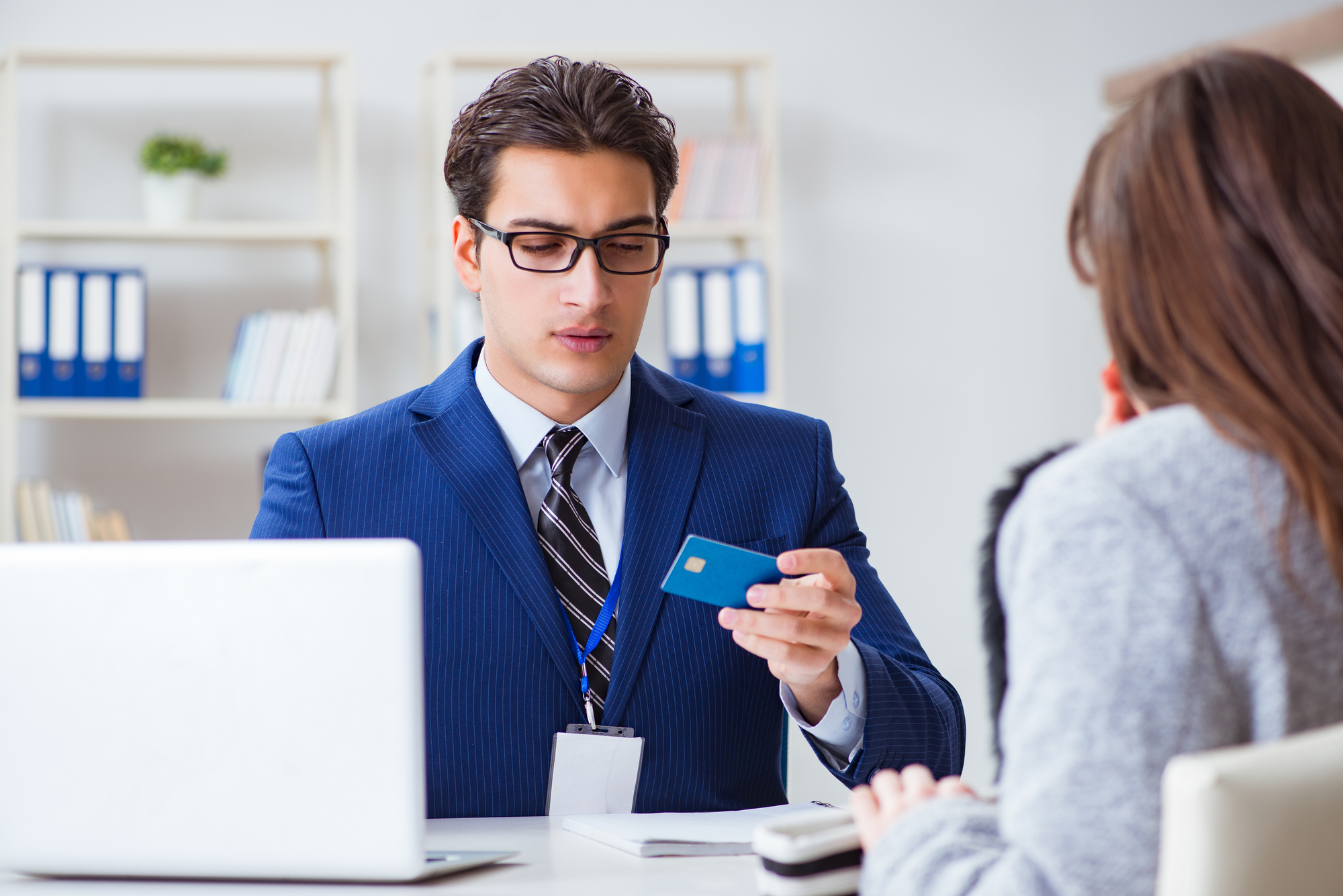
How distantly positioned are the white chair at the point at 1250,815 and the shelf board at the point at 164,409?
2.84 m

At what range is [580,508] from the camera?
1648 millimetres

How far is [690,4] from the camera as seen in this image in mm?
3795

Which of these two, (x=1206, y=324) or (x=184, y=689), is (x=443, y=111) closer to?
(x=184, y=689)

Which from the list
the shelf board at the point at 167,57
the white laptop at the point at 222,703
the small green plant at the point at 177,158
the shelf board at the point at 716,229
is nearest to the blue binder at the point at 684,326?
the shelf board at the point at 716,229

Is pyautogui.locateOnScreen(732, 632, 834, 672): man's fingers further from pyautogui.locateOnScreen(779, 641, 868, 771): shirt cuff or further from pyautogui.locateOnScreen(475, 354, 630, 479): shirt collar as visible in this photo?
pyautogui.locateOnScreen(475, 354, 630, 479): shirt collar

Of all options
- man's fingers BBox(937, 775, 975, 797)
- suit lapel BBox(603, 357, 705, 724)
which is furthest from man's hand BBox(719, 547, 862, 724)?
man's fingers BBox(937, 775, 975, 797)

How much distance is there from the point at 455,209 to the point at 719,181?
0.75 metres

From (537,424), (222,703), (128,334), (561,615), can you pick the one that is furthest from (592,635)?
(128,334)

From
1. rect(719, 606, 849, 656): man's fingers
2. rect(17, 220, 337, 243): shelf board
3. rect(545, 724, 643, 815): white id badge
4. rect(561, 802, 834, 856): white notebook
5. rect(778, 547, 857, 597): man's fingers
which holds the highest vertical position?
rect(17, 220, 337, 243): shelf board

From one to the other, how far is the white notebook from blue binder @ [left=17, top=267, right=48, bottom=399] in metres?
2.51

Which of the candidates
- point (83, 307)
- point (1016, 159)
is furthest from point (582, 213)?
point (1016, 159)

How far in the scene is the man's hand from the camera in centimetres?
125

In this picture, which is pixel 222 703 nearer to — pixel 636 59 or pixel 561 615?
pixel 561 615

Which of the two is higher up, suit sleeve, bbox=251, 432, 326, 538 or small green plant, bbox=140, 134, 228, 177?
small green plant, bbox=140, 134, 228, 177
